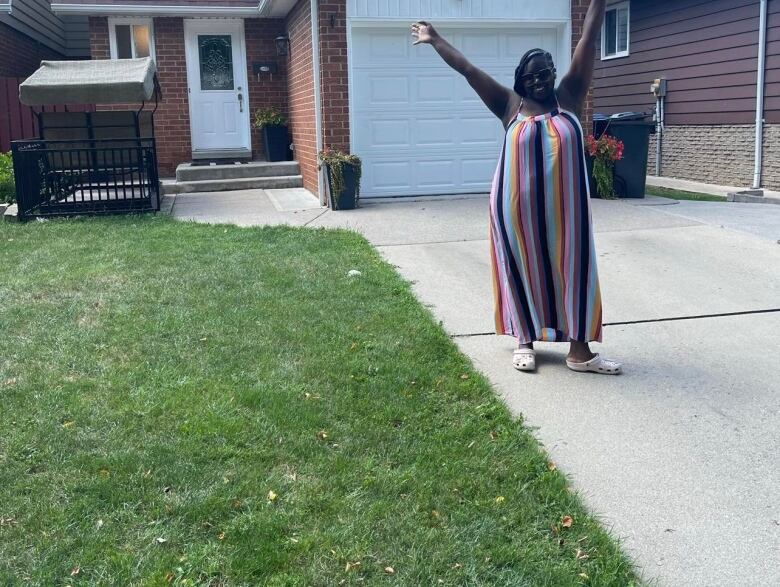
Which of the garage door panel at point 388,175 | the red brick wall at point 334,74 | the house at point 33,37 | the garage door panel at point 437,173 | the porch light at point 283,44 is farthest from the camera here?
the house at point 33,37

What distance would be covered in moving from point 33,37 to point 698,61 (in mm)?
13019

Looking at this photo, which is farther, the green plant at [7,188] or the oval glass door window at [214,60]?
the oval glass door window at [214,60]

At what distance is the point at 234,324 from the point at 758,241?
16.5ft

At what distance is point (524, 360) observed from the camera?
4.45m

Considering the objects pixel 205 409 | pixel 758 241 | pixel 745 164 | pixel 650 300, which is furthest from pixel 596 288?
pixel 745 164

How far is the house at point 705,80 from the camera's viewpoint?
12984mm

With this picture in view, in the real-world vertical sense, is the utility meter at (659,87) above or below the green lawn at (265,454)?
above

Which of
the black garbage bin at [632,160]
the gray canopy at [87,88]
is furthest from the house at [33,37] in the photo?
the black garbage bin at [632,160]

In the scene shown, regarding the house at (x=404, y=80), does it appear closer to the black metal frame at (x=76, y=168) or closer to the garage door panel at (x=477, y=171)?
the garage door panel at (x=477, y=171)

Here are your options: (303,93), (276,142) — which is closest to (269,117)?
(276,142)

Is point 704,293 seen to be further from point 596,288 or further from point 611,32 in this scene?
point 611,32

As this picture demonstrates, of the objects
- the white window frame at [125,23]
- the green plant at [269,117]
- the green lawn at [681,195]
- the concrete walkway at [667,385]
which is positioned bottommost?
the concrete walkway at [667,385]

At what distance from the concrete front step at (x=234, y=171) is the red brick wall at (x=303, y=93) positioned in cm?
28

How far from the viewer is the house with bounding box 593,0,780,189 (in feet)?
42.6
